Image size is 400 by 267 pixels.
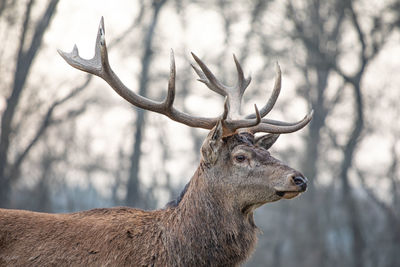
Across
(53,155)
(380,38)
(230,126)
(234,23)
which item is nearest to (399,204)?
(380,38)

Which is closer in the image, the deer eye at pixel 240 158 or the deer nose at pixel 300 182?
the deer nose at pixel 300 182

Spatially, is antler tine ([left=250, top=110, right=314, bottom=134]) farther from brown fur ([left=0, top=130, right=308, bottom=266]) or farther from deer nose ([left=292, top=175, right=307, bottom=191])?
deer nose ([left=292, top=175, right=307, bottom=191])

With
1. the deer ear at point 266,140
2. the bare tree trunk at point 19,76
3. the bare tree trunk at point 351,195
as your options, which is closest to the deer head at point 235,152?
the deer ear at point 266,140

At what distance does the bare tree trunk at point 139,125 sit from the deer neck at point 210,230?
1552cm

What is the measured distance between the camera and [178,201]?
225 inches

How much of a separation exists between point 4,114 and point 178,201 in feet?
36.2

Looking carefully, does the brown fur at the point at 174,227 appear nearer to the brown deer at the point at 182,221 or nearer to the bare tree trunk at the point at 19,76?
the brown deer at the point at 182,221

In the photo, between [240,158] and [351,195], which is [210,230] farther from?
[351,195]

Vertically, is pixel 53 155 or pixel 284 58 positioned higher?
pixel 284 58

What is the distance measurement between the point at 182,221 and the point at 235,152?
0.88m

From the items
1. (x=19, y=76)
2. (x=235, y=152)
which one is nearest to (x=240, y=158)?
(x=235, y=152)

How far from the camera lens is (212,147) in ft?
18.3

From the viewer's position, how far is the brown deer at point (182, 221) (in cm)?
502

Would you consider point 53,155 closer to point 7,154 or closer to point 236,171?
point 7,154
